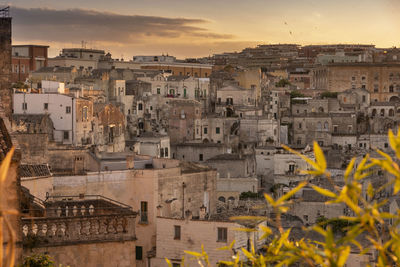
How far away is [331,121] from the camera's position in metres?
57.0

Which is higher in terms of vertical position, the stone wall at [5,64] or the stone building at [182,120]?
the stone wall at [5,64]

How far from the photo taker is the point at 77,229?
10.8 m

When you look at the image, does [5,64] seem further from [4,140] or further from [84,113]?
[84,113]

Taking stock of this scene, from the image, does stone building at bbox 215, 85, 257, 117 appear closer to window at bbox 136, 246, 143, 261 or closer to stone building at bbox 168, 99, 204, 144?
stone building at bbox 168, 99, 204, 144

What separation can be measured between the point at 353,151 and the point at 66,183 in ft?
109

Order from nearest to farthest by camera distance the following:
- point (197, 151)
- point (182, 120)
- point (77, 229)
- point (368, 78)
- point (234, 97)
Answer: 1. point (77, 229)
2. point (197, 151)
3. point (182, 120)
4. point (234, 97)
5. point (368, 78)

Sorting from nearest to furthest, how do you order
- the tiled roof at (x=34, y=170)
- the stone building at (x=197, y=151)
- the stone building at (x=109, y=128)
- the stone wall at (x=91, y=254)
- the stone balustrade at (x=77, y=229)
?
the stone balustrade at (x=77, y=229) < the stone wall at (x=91, y=254) < the tiled roof at (x=34, y=170) < the stone building at (x=109, y=128) < the stone building at (x=197, y=151)

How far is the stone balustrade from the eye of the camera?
10.6m

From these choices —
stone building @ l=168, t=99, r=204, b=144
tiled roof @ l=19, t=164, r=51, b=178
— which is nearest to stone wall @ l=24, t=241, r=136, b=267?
tiled roof @ l=19, t=164, r=51, b=178

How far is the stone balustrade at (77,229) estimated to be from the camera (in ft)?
34.8

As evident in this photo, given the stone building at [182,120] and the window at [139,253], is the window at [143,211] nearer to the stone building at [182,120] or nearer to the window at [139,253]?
the window at [139,253]

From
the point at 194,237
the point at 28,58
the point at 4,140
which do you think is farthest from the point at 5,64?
the point at 28,58

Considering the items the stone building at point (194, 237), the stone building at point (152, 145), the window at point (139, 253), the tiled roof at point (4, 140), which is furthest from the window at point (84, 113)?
the tiled roof at point (4, 140)

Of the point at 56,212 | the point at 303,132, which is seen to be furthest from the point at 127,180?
the point at 303,132
